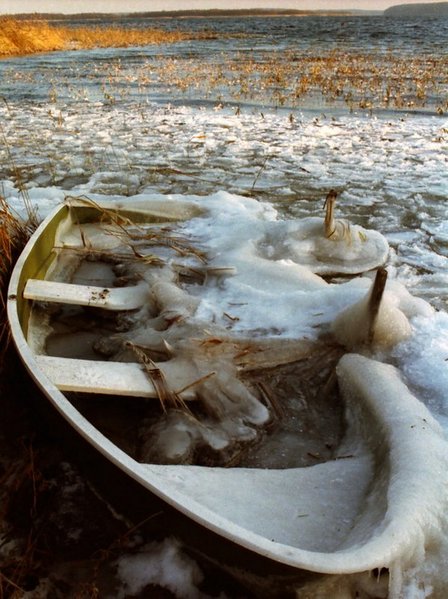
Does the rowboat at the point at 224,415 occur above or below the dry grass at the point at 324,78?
above

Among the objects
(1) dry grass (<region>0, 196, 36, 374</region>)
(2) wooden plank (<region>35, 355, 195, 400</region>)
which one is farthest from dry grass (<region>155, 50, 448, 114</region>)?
(2) wooden plank (<region>35, 355, 195, 400</region>)

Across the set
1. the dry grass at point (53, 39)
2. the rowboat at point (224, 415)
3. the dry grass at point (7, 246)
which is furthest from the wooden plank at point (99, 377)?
the dry grass at point (53, 39)

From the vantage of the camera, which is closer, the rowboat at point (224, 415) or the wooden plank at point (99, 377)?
the rowboat at point (224, 415)

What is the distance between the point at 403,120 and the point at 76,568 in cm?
1015

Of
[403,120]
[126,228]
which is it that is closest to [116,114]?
[403,120]

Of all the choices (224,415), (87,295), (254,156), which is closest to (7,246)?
(87,295)

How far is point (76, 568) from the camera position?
215cm

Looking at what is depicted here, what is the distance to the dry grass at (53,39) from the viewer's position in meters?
24.2

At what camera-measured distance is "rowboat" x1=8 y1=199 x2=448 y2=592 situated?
1846 mm

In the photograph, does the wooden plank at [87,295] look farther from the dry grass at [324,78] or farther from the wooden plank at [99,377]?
the dry grass at [324,78]

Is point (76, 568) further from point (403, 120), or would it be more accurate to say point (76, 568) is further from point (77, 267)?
point (403, 120)

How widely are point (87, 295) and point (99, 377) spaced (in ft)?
3.65

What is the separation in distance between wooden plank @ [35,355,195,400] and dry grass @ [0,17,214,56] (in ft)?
81.8

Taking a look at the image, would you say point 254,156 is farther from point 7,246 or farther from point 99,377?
point 99,377
